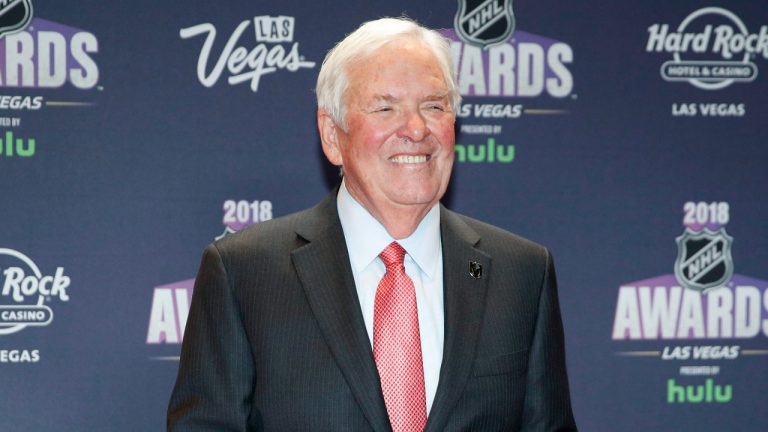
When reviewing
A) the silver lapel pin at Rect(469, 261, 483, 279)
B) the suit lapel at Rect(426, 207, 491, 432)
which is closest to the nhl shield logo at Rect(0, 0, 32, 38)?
the suit lapel at Rect(426, 207, 491, 432)

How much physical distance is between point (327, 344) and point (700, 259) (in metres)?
2.25

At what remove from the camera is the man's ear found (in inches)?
87.6

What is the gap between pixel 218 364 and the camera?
2.00m

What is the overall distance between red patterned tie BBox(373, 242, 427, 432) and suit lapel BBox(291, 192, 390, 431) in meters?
0.04

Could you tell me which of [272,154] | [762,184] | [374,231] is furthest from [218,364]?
[762,184]

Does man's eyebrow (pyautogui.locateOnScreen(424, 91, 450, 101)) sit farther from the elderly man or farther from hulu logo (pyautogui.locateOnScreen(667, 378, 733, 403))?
hulu logo (pyautogui.locateOnScreen(667, 378, 733, 403))

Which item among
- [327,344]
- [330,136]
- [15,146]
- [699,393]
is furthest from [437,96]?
[699,393]

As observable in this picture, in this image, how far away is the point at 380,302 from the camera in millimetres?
2055

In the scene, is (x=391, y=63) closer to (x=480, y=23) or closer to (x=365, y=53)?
(x=365, y=53)

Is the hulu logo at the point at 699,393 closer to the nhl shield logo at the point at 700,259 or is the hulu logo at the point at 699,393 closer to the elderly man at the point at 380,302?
the nhl shield logo at the point at 700,259

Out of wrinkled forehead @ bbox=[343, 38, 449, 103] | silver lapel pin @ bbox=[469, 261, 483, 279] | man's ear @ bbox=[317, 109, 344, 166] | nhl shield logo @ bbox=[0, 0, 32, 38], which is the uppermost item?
nhl shield logo @ bbox=[0, 0, 32, 38]

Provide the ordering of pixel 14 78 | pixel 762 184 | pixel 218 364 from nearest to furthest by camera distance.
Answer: pixel 218 364, pixel 14 78, pixel 762 184

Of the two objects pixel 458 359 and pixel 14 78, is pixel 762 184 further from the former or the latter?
pixel 14 78

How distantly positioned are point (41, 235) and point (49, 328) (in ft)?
1.03
